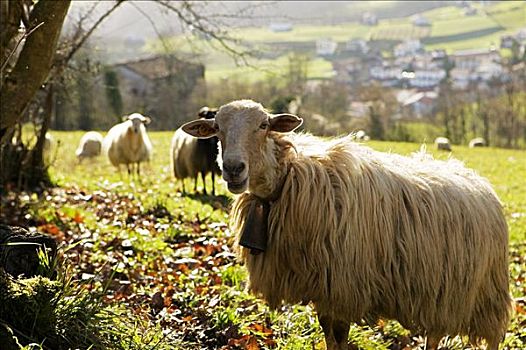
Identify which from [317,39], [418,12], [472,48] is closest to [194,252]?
[472,48]

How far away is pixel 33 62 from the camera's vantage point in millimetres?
6180

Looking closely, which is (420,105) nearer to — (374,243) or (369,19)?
(374,243)

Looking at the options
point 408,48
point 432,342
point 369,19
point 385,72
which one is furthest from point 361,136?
point 369,19

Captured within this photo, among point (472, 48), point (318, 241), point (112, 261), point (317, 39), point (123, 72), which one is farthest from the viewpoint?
point (317, 39)

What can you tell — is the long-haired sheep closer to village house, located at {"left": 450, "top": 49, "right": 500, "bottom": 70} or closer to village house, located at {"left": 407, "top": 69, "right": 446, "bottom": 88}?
village house, located at {"left": 407, "top": 69, "right": 446, "bottom": 88}

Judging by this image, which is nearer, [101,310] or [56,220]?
[101,310]

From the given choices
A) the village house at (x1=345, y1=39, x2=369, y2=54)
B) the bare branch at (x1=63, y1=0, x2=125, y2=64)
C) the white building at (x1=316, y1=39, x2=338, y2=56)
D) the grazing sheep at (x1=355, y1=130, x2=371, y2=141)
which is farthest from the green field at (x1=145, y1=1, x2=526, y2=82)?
the bare branch at (x1=63, y1=0, x2=125, y2=64)

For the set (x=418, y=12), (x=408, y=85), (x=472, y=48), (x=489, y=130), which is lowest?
(x=489, y=130)

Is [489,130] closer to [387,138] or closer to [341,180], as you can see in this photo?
[387,138]

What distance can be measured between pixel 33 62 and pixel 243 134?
3.16 m

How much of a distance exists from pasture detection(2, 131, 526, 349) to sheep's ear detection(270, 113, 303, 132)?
1525mm

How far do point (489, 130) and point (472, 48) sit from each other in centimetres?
6469

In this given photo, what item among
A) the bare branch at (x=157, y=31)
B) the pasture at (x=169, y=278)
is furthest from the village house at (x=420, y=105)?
the bare branch at (x=157, y=31)

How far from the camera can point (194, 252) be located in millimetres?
6938
